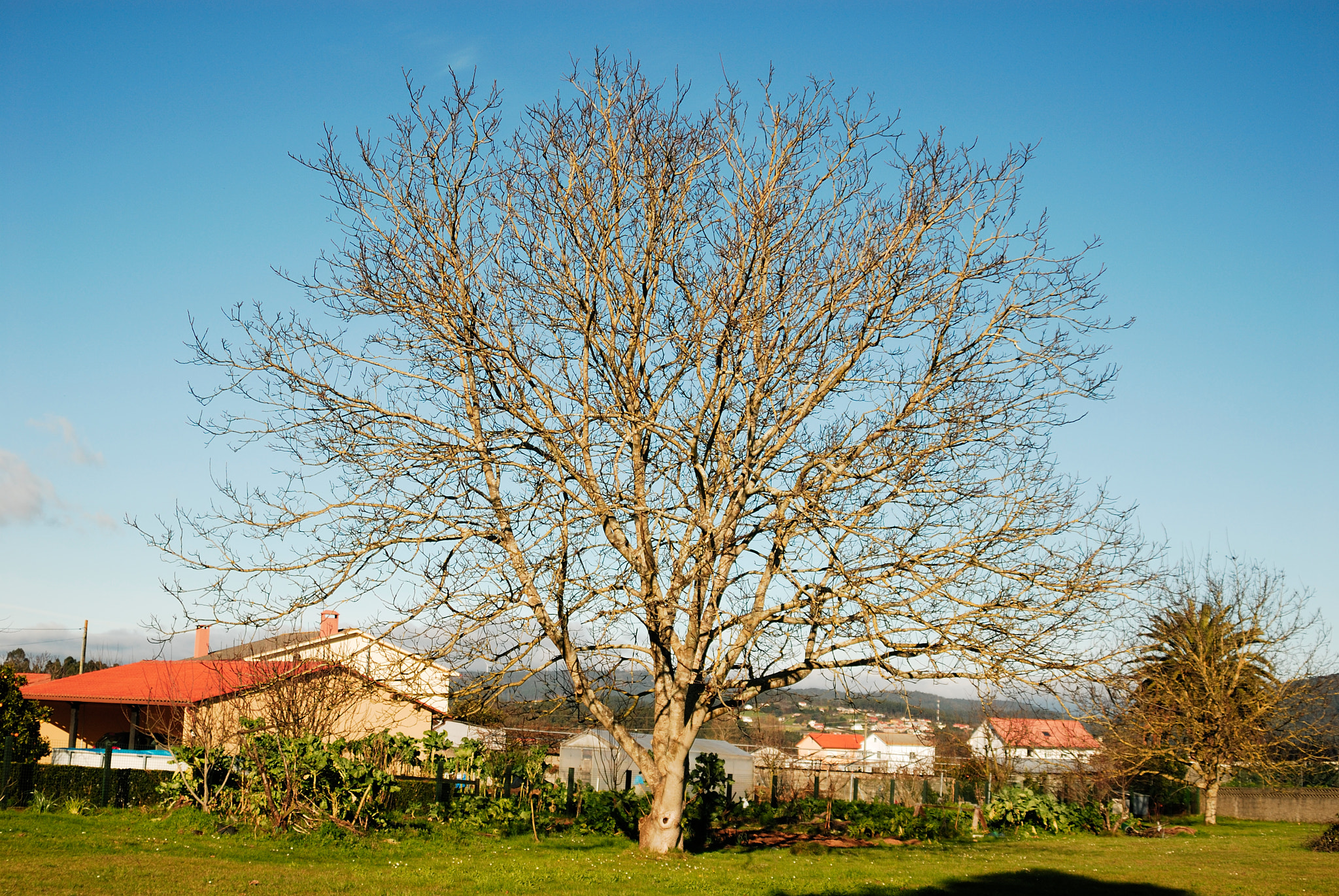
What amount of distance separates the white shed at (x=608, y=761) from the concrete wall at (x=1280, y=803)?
20871 mm

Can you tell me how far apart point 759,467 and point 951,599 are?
2752 mm

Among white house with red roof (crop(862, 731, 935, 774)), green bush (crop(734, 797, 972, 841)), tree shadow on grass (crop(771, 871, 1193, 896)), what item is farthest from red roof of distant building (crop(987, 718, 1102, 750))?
tree shadow on grass (crop(771, 871, 1193, 896))

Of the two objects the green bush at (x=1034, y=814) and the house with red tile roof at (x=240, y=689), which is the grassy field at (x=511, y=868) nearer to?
the house with red tile roof at (x=240, y=689)

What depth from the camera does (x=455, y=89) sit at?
10.8 m

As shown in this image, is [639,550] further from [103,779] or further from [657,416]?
[103,779]

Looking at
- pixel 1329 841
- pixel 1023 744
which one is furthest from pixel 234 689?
pixel 1329 841

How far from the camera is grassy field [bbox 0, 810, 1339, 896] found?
8820 mm

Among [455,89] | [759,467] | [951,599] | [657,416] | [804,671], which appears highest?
[455,89]

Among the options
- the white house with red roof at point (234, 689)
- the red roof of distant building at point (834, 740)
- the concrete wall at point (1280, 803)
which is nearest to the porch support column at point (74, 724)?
the white house with red roof at point (234, 689)

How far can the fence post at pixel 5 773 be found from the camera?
13383 mm

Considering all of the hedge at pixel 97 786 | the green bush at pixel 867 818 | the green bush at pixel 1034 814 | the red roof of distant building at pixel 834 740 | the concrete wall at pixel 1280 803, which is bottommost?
the red roof of distant building at pixel 834 740

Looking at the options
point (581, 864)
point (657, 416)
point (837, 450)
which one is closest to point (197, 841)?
point (581, 864)

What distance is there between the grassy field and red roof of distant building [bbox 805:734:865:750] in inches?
1362

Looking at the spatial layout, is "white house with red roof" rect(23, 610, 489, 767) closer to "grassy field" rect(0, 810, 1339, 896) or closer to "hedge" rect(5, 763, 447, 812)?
"hedge" rect(5, 763, 447, 812)
